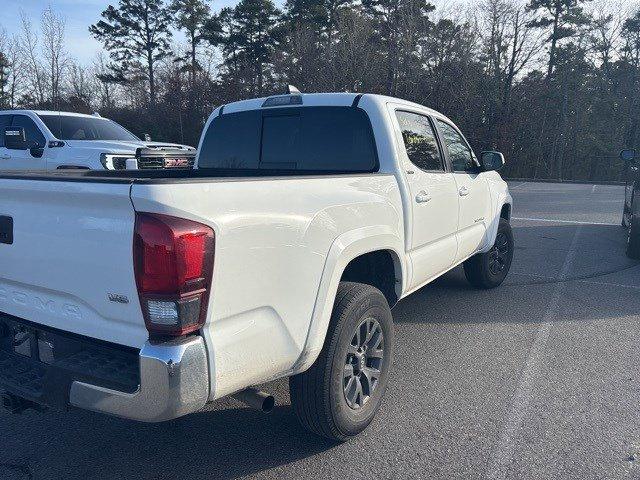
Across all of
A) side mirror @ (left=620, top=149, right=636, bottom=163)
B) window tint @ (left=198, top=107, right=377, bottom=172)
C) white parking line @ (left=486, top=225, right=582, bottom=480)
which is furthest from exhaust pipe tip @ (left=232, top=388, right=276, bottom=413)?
side mirror @ (left=620, top=149, right=636, bottom=163)

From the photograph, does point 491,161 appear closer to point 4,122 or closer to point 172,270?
point 172,270

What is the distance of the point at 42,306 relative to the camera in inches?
97.6

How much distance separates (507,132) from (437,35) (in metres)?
7.43

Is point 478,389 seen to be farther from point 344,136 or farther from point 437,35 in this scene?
point 437,35

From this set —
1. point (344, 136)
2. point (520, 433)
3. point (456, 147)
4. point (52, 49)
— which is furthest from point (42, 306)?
point (52, 49)

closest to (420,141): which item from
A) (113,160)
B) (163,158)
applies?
(163,158)

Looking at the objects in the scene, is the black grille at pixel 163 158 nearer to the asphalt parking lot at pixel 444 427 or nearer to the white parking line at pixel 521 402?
the asphalt parking lot at pixel 444 427

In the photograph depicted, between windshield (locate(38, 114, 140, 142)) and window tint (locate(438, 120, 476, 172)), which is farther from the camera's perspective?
windshield (locate(38, 114, 140, 142))

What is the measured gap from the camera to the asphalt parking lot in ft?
9.22

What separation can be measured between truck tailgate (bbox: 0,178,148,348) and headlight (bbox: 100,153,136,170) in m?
6.54

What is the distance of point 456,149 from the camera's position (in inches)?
197

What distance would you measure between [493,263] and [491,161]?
4.41 ft

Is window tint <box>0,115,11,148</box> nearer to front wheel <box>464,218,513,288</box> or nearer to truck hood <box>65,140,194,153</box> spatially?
truck hood <box>65,140,194,153</box>

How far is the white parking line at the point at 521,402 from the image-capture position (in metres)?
2.85
